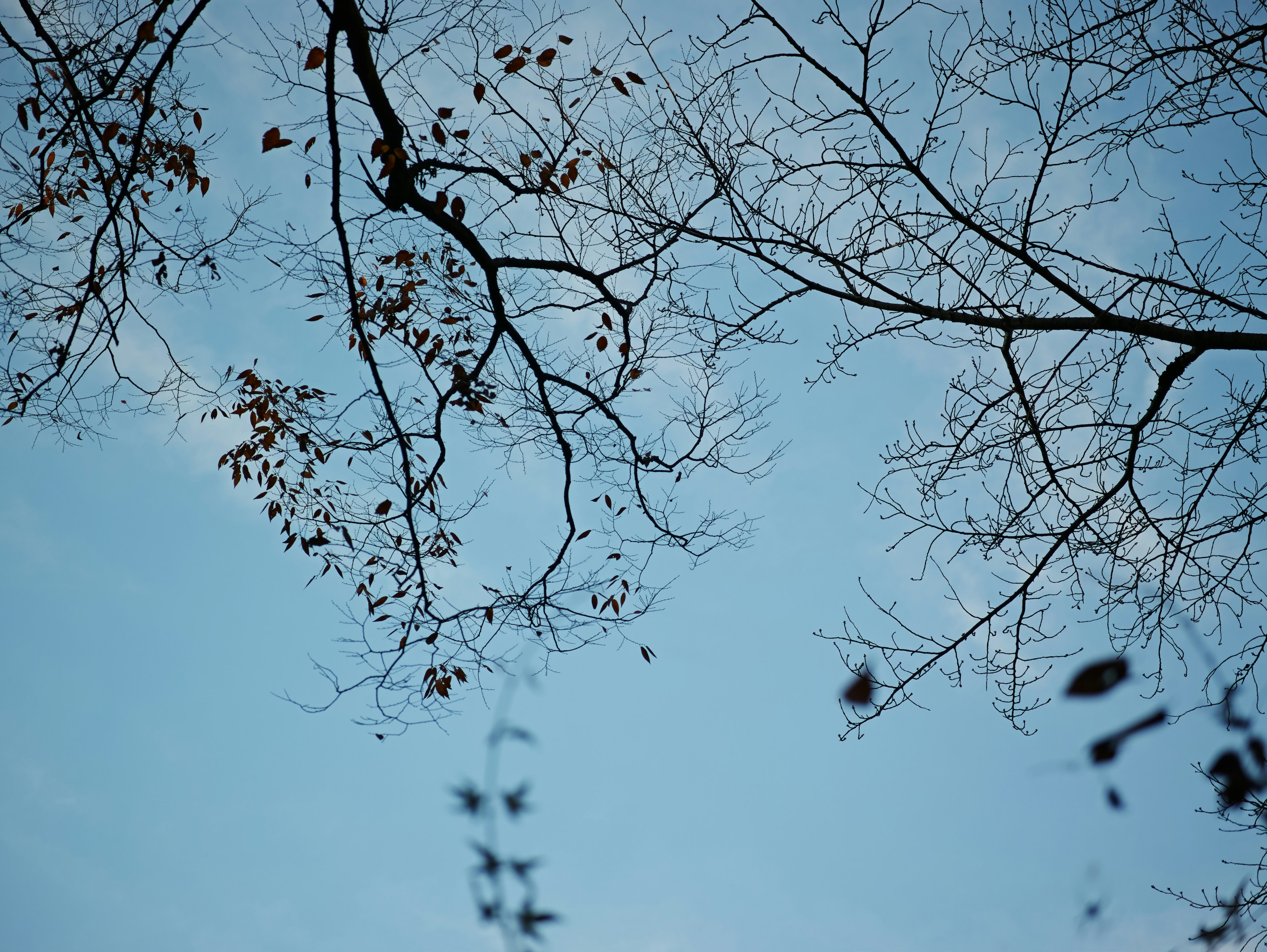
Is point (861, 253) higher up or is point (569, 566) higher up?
point (861, 253)

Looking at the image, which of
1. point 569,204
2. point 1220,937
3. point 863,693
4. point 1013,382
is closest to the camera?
point 863,693

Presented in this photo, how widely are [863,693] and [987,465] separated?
4407mm

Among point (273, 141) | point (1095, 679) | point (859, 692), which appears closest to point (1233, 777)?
point (1095, 679)

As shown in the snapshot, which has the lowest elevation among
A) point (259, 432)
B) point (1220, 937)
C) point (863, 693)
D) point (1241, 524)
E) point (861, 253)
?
point (1220, 937)

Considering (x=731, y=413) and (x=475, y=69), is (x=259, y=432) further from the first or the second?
(x=731, y=413)

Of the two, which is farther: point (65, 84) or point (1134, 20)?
point (1134, 20)

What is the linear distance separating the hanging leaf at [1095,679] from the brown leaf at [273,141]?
16.1ft

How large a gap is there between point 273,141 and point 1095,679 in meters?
5.01

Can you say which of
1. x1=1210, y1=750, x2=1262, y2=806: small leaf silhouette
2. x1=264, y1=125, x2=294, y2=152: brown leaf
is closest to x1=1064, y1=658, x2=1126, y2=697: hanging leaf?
x1=1210, y1=750, x2=1262, y2=806: small leaf silhouette

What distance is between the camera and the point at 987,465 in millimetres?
5359

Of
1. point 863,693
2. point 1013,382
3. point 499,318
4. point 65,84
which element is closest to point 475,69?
point 499,318

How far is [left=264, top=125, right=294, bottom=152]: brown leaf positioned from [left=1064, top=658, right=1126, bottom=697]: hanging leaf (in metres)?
4.92

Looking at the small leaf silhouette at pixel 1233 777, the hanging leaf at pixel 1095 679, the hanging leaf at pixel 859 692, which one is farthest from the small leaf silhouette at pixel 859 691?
the small leaf silhouette at pixel 1233 777

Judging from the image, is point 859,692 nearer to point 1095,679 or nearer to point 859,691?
point 859,691
